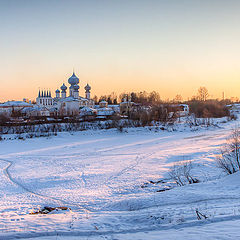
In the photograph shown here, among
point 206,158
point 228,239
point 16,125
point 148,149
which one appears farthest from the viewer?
point 16,125

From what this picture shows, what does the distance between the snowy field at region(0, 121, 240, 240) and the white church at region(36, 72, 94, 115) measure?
80.3 feet

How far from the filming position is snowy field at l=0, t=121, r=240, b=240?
14.9 ft

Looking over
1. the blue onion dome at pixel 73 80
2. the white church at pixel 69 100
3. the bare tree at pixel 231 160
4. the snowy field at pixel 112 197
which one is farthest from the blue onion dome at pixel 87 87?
the bare tree at pixel 231 160

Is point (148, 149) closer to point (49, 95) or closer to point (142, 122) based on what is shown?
point (142, 122)

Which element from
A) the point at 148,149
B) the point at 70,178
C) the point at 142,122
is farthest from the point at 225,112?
the point at 70,178

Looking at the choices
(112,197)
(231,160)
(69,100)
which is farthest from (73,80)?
(112,197)

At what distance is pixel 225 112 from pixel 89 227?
138 ft

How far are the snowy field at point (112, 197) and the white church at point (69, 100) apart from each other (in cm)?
2447

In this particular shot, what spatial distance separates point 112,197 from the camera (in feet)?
25.9

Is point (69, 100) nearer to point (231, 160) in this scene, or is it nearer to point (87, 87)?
point (87, 87)

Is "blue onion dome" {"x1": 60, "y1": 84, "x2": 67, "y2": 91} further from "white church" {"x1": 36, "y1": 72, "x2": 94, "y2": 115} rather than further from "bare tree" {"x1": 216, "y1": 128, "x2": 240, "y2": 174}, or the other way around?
"bare tree" {"x1": 216, "y1": 128, "x2": 240, "y2": 174}

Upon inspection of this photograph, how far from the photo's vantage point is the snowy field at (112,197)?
4.55m

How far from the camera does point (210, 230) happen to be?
4.05 m

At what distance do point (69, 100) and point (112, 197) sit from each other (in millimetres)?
36980
